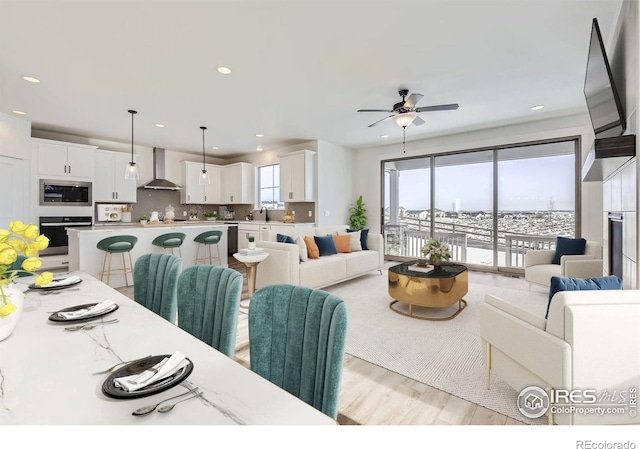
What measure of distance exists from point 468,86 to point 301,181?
3.61m

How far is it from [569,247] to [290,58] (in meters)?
4.37

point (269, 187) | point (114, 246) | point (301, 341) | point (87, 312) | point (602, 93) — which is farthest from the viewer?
point (269, 187)

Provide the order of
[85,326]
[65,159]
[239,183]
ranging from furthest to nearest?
[239,183]
[65,159]
[85,326]

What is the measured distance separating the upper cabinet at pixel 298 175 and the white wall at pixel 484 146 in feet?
4.85

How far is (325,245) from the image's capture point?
15.6ft

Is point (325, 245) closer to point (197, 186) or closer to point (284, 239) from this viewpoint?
point (284, 239)

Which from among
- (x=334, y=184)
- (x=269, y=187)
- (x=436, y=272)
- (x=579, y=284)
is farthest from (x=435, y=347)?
(x=269, y=187)

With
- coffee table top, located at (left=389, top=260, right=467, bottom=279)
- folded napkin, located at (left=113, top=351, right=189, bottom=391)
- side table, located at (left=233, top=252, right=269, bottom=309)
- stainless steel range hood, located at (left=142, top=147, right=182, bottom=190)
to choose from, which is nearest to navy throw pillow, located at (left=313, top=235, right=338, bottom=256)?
side table, located at (left=233, top=252, right=269, bottom=309)

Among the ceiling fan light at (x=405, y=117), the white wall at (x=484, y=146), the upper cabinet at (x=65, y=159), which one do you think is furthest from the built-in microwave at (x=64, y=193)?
the ceiling fan light at (x=405, y=117)

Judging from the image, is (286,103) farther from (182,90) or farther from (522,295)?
(522,295)

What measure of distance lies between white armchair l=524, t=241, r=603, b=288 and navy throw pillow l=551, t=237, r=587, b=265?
7 centimetres

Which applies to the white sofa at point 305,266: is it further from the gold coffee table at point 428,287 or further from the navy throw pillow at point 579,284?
the navy throw pillow at point 579,284

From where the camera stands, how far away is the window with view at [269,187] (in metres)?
7.45
